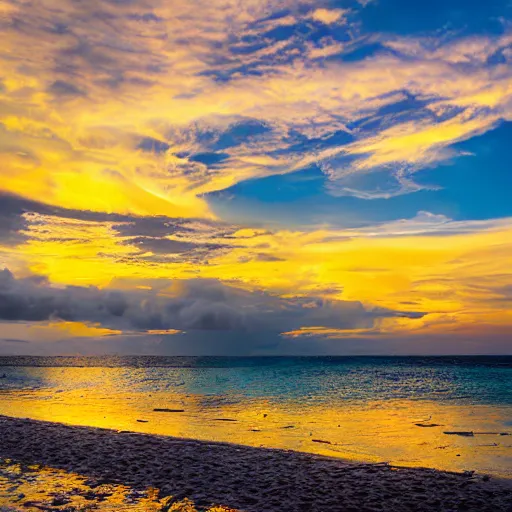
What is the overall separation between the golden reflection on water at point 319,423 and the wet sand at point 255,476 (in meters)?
2.79

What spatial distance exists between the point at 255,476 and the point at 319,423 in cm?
1681

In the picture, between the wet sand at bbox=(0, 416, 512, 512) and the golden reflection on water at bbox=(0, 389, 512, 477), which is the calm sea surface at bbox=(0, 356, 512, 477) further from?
the wet sand at bbox=(0, 416, 512, 512)

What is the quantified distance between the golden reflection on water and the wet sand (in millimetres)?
2788

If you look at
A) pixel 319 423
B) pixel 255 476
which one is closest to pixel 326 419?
pixel 319 423

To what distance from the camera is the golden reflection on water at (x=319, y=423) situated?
2538 centimetres

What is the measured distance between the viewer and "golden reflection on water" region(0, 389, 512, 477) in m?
25.4

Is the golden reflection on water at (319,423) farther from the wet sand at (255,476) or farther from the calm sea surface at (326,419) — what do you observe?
the wet sand at (255,476)

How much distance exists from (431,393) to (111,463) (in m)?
50.2

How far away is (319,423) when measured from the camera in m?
35.6

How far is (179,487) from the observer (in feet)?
58.7

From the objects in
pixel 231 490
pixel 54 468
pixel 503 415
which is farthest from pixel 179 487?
pixel 503 415

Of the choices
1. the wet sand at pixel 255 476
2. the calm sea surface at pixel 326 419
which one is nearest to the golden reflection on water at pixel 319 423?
the calm sea surface at pixel 326 419

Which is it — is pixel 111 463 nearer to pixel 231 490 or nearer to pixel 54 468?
pixel 54 468

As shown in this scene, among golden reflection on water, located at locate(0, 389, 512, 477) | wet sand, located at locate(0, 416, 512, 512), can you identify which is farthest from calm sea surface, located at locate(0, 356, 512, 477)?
wet sand, located at locate(0, 416, 512, 512)
